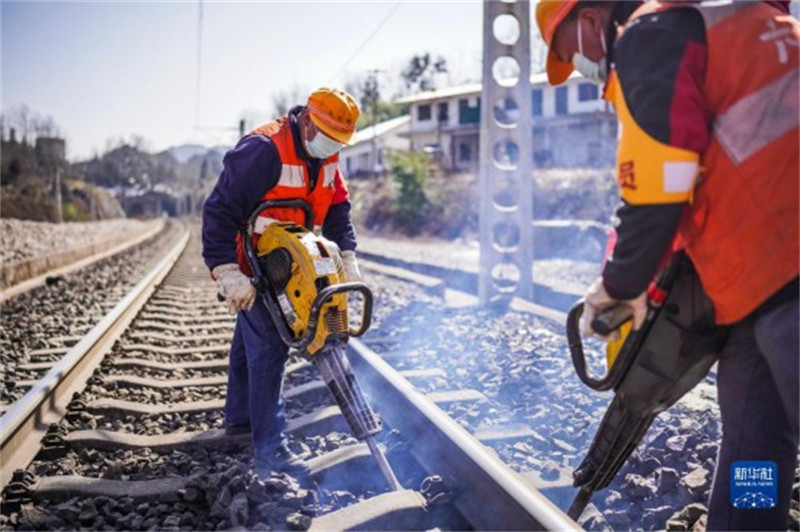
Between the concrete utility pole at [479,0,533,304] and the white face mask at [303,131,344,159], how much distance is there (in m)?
5.23

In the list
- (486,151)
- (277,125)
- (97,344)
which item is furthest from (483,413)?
(486,151)

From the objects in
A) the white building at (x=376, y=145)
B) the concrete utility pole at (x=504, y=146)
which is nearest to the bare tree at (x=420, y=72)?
the white building at (x=376, y=145)

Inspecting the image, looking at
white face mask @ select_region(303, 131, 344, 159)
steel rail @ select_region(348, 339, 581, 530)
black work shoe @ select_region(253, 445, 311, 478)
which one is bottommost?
black work shoe @ select_region(253, 445, 311, 478)

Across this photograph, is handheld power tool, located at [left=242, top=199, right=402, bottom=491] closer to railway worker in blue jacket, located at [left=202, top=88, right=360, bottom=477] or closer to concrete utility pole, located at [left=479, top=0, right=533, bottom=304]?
railway worker in blue jacket, located at [left=202, top=88, right=360, bottom=477]

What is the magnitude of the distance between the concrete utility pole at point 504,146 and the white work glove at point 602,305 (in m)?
6.28

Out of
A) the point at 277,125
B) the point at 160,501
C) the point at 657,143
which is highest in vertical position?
the point at 277,125

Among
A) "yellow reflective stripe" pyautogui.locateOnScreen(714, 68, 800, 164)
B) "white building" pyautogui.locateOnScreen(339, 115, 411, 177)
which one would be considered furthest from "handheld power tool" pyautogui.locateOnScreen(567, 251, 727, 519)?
"white building" pyautogui.locateOnScreen(339, 115, 411, 177)

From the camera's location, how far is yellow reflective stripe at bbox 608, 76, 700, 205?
1896 millimetres

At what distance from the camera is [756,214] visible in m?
1.91

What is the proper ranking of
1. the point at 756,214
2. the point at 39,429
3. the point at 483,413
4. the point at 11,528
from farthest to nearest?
the point at 483,413, the point at 39,429, the point at 11,528, the point at 756,214

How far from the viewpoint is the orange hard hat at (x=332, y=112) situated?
134 inches

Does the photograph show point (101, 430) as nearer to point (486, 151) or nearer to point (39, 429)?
point (39, 429)

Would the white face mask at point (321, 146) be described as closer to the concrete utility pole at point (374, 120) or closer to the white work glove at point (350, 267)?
the white work glove at point (350, 267)

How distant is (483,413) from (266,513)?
1.80m
